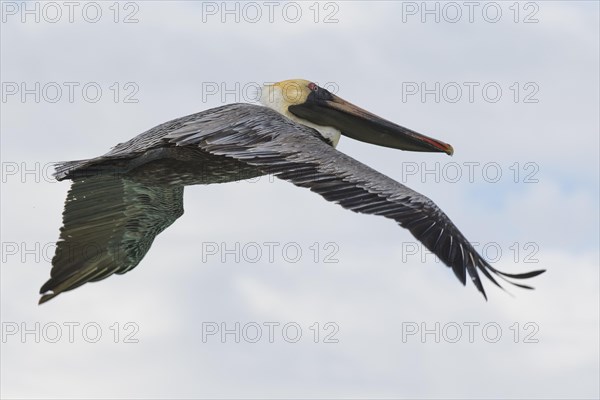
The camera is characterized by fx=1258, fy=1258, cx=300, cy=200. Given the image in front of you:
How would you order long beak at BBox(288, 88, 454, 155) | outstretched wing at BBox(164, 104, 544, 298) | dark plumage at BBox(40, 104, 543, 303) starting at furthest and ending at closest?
long beak at BBox(288, 88, 454, 155), dark plumage at BBox(40, 104, 543, 303), outstretched wing at BBox(164, 104, 544, 298)

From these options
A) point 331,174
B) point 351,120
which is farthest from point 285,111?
point 331,174

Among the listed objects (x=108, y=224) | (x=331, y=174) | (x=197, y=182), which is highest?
(x=197, y=182)

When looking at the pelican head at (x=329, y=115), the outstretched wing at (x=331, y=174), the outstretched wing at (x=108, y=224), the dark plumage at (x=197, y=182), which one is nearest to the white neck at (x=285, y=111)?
the pelican head at (x=329, y=115)

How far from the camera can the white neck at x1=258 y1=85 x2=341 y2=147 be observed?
44.5ft

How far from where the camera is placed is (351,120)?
44.8 ft

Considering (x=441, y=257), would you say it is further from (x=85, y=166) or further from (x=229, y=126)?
(x=85, y=166)

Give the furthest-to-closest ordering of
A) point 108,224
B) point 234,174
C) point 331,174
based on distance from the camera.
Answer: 1. point 108,224
2. point 234,174
3. point 331,174

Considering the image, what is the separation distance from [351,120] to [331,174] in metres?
3.38

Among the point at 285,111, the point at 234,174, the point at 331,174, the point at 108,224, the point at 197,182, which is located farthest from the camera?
the point at 285,111

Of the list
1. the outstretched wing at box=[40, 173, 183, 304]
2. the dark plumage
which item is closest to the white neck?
the dark plumage

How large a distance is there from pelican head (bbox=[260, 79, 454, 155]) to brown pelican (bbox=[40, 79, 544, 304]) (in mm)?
11

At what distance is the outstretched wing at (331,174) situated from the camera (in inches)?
378

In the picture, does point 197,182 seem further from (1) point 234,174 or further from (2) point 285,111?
(2) point 285,111

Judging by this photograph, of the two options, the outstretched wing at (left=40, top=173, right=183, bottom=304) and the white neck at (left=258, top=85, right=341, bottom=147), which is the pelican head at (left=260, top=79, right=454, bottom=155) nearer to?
the white neck at (left=258, top=85, right=341, bottom=147)
